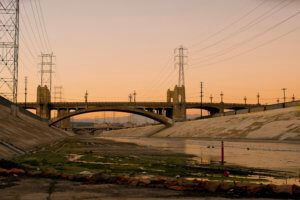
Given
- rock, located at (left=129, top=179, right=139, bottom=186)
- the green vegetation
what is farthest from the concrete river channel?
rock, located at (left=129, top=179, right=139, bottom=186)

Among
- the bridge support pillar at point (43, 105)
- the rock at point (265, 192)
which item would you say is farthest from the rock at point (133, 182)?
the bridge support pillar at point (43, 105)

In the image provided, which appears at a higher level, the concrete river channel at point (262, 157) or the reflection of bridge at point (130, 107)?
the reflection of bridge at point (130, 107)

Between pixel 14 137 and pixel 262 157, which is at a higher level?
pixel 14 137

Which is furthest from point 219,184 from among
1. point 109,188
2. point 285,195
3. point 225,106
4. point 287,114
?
point 225,106

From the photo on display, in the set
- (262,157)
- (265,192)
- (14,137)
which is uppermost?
(14,137)

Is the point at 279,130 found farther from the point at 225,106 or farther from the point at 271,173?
the point at 225,106

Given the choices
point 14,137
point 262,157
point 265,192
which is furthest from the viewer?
point 14,137

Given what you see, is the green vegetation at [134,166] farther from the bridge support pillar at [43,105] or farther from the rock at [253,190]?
the bridge support pillar at [43,105]

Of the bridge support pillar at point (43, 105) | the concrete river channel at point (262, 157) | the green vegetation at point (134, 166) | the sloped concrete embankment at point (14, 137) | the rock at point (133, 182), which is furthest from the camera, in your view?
the bridge support pillar at point (43, 105)

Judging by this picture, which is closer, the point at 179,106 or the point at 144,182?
the point at 144,182

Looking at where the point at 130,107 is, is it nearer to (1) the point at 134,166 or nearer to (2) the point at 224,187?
(1) the point at 134,166

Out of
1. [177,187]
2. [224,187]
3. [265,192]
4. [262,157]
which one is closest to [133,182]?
[177,187]

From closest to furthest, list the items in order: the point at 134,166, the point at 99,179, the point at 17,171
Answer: the point at 99,179 → the point at 17,171 → the point at 134,166

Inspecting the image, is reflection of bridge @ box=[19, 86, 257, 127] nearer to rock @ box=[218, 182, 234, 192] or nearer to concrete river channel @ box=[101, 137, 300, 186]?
concrete river channel @ box=[101, 137, 300, 186]
